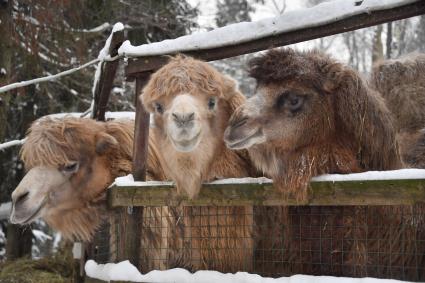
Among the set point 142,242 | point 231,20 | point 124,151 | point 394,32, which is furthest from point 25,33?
point 394,32

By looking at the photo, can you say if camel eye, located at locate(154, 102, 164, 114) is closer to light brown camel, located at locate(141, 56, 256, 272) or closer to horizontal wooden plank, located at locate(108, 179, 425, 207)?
light brown camel, located at locate(141, 56, 256, 272)

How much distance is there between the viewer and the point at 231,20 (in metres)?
21.5

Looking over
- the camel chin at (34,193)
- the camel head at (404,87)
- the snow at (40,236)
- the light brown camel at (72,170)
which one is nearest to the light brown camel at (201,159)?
the light brown camel at (72,170)

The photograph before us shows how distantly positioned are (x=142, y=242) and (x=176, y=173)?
919 millimetres

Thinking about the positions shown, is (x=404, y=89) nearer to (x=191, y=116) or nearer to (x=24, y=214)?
(x=191, y=116)

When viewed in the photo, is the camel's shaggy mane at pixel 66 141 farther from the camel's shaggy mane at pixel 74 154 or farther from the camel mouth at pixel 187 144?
the camel mouth at pixel 187 144

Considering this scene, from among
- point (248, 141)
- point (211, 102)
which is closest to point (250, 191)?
point (248, 141)

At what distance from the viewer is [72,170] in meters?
5.57

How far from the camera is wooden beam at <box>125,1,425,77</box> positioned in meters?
3.46

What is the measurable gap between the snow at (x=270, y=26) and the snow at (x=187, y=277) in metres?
1.73

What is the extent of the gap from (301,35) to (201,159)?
Result: 124 centimetres

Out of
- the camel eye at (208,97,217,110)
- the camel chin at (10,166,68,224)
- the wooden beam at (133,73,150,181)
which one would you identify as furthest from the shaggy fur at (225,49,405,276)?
the camel chin at (10,166,68,224)

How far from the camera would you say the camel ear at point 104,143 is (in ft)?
18.8

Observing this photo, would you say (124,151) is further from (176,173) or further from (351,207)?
(351,207)
